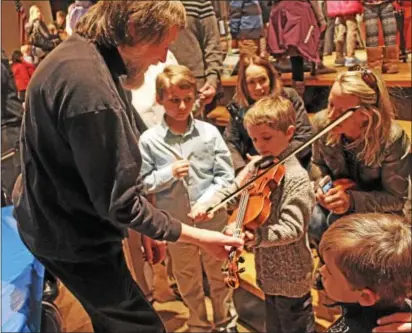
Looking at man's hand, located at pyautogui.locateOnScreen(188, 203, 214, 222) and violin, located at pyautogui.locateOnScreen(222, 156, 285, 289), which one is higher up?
violin, located at pyautogui.locateOnScreen(222, 156, 285, 289)

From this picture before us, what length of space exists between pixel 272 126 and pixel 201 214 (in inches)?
11.1

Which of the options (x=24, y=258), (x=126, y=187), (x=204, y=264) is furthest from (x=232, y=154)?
(x=24, y=258)

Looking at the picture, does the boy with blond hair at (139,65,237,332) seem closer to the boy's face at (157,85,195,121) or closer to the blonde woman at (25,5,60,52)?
the boy's face at (157,85,195,121)

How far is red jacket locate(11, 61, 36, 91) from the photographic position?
2512 mm

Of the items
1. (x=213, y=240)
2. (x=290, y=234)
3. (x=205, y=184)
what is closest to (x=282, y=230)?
(x=290, y=234)

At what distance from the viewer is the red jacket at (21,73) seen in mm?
2512

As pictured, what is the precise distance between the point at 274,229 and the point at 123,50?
50cm

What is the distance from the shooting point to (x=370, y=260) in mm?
937

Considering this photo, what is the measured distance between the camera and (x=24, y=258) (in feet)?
6.04

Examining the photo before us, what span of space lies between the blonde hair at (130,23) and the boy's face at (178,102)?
52cm

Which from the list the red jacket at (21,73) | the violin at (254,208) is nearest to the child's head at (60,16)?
the red jacket at (21,73)

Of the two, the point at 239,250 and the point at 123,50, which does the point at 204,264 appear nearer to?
the point at 239,250

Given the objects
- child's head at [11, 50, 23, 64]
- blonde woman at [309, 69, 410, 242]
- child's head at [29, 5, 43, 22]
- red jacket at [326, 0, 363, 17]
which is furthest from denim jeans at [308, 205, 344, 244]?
child's head at [11, 50, 23, 64]

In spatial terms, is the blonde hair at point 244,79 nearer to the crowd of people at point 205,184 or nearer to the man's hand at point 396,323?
the crowd of people at point 205,184
